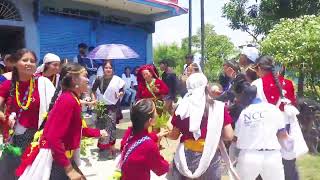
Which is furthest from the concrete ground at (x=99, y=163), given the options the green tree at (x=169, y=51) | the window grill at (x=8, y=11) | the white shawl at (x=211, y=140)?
the green tree at (x=169, y=51)

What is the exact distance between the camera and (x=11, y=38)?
476 inches

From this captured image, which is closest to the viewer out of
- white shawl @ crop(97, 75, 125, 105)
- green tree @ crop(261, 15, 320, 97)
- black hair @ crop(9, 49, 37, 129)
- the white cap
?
black hair @ crop(9, 49, 37, 129)

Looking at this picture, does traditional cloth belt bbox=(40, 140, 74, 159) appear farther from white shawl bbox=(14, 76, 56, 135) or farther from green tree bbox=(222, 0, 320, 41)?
green tree bbox=(222, 0, 320, 41)

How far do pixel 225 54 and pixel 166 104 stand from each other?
25.6m

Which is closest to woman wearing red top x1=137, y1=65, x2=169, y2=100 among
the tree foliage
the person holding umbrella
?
the person holding umbrella

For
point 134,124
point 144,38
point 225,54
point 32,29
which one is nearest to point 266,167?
point 134,124

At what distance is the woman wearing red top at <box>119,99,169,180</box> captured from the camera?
339 cm

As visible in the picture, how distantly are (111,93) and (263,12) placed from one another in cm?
1048

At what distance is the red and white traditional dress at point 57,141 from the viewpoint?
3.22m

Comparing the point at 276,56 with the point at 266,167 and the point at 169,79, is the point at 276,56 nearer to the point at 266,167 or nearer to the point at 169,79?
the point at 169,79

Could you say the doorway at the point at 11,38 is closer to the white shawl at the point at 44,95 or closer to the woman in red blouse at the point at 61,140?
the white shawl at the point at 44,95

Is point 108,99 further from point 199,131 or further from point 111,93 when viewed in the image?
point 199,131

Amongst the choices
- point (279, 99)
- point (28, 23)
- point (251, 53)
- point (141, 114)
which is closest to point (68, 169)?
point (141, 114)

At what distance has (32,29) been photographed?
1136cm
